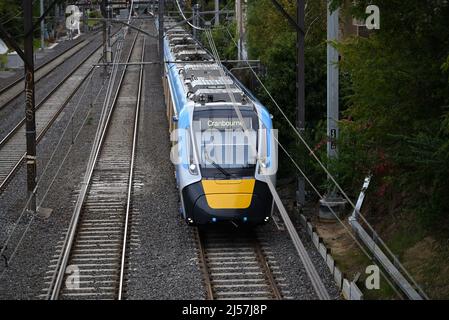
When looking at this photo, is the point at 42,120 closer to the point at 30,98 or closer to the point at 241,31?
the point at 241,31

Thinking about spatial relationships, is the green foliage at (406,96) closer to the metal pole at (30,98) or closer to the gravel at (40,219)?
the gravel at (40,219)

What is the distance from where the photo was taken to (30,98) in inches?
777

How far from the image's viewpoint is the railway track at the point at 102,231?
1501 centimetres

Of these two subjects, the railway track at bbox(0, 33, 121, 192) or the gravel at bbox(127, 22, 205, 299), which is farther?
the railway track at bbox(0, 33, 121, 192)

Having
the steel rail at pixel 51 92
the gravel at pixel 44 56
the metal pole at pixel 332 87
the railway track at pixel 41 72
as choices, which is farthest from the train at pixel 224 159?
the gravel at pixel 44 56

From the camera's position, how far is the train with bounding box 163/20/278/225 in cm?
1706

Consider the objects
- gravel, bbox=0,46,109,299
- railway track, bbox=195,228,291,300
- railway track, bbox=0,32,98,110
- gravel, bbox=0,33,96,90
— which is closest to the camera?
railway track, bbox=195,228,291,300

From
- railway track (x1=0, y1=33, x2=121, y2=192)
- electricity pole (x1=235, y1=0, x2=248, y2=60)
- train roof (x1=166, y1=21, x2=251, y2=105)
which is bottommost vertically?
railway track (x1=0, y1=33, x2=121, y2=192)

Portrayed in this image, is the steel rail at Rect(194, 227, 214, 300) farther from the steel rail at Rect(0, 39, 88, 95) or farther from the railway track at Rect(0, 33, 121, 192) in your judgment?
the steel rail at Rect(0, 39, 88, 95)

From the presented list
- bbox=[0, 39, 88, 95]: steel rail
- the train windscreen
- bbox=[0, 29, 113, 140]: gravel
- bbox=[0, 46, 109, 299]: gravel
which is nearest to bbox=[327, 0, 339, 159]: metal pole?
the train windscreen

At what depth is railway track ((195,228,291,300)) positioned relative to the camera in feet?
48.4

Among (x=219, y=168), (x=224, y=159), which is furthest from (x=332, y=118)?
(x=219, y=168)

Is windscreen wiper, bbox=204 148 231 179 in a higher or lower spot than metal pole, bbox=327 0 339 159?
lower

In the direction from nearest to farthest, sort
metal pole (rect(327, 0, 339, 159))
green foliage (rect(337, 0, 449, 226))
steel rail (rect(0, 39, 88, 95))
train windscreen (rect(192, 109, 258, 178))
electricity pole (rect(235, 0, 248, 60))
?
green foliage (rect(337, 0, 449, 226)), train windscreen (rect(192, 109, 258, 178)), metal pole (rect(327, 0, 339, 159)), electricity pole (rect(235, 0, 248, 60)), steel rail (rect(0, 39, 88, 95))
